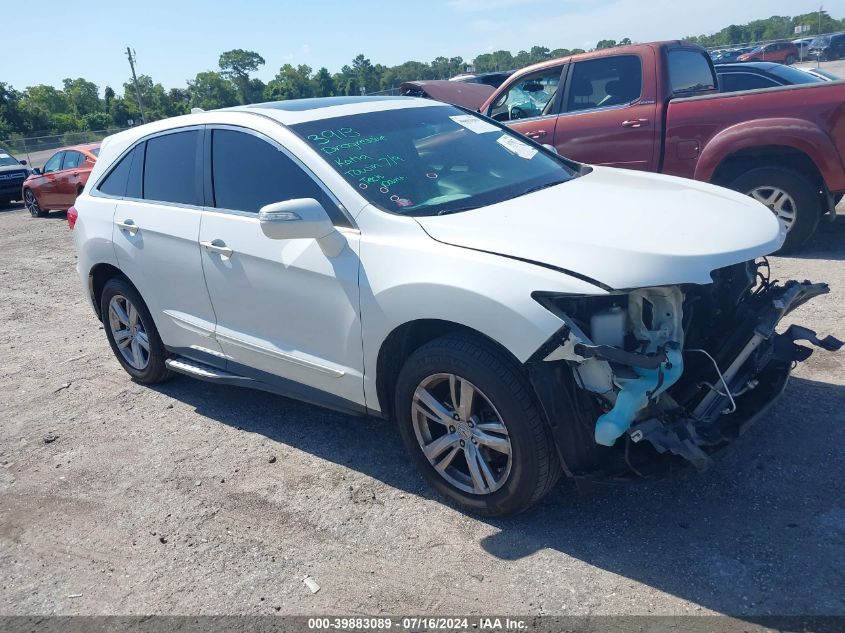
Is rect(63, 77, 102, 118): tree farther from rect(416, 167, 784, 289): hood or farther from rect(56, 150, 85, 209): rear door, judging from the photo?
rect(416, 167, 784, 289): hood

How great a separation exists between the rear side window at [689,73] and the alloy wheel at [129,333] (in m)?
5.38

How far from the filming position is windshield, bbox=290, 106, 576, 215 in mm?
3658

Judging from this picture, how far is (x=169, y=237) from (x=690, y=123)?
192 inches

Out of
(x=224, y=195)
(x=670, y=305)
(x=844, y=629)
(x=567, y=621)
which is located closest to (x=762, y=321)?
(x=670, y=305)

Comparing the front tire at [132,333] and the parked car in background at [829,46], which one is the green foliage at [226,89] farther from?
the front tire at [132,333]

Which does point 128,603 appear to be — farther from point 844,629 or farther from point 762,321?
point 762,321

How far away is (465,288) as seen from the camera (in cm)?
302

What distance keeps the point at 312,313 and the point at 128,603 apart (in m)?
1.54

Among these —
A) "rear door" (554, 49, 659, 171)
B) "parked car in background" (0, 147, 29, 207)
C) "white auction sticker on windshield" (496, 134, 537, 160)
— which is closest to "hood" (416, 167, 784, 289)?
"white auction sticker on windshield" (496, 134, 537, 160)

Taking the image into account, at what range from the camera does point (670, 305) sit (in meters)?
2.98

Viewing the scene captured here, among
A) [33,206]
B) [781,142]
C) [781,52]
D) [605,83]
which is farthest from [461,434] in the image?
[781,52]

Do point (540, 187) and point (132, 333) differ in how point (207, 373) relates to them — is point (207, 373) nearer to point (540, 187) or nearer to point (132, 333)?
point (132, 333)

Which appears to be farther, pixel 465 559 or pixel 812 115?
pixel 812 115

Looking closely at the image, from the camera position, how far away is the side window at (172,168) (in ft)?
14.6
